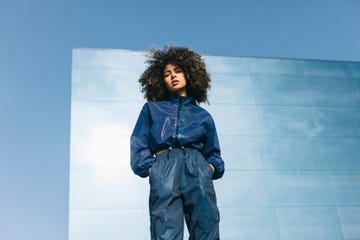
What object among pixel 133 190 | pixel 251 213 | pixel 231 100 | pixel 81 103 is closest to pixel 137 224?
pixel 133 190

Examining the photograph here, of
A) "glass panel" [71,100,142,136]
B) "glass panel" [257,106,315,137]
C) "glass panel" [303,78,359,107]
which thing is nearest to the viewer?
"glass panel" [71,100,142,136]

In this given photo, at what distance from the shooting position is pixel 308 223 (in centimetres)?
820

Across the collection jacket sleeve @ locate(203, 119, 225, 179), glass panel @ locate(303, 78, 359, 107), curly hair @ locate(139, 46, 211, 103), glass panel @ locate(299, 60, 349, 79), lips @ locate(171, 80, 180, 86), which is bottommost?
jacket sleeve @ locate(203, 119, 225, 179)

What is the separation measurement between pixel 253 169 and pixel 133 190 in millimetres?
2330

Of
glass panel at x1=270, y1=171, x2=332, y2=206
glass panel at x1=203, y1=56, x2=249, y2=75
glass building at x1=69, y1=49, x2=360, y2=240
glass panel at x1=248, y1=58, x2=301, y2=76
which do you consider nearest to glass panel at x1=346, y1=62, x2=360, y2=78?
glass building at x1=69, y1=49, x2=360, y2=240

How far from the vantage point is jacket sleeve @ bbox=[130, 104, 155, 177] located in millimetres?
2242

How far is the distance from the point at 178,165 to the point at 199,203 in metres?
0.21

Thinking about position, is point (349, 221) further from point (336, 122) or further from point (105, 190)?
point (105, 190)

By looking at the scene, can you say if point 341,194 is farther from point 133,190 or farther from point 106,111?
point 106,111

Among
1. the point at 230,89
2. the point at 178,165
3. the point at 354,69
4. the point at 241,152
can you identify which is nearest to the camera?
the point at 178,165

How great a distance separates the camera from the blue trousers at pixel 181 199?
2.05 m

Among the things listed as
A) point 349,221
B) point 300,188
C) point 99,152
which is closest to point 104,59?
point 99,152

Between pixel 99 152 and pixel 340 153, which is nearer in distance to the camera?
pixel 99 152

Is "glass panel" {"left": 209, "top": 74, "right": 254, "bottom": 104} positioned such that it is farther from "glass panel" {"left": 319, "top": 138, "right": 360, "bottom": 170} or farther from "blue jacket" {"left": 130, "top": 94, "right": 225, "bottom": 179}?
"blue jacket" {"left": 130, "top": 94, "right": 225, "bottom": 179}
